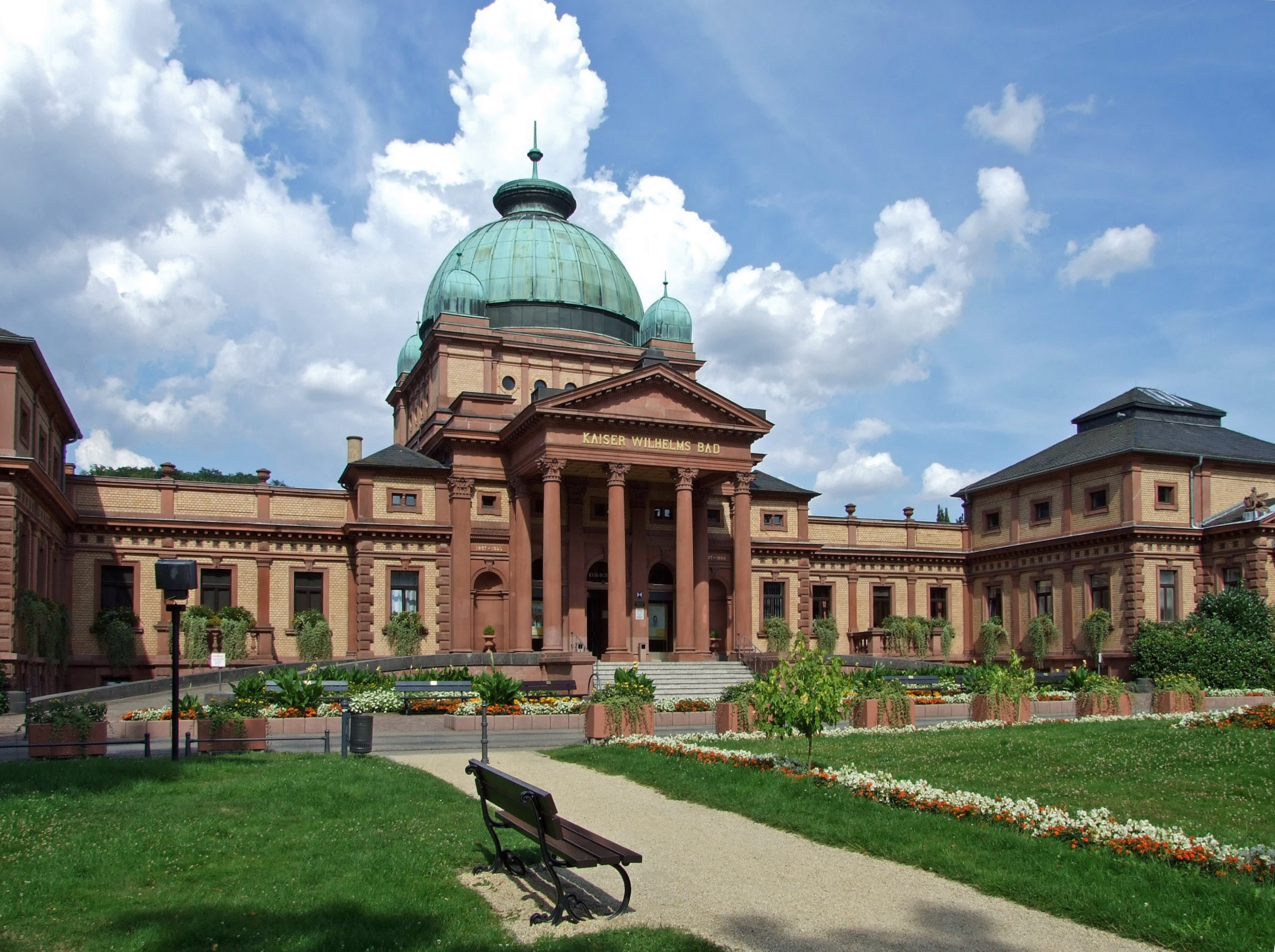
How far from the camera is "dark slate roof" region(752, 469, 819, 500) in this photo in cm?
5456

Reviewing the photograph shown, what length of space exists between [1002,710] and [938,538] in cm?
3414

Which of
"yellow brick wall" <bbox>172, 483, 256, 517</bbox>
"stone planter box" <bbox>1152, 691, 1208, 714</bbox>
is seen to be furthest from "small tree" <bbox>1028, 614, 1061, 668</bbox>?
"yellow brick wall" <bbox>172, 483, 256, 517</bbox>

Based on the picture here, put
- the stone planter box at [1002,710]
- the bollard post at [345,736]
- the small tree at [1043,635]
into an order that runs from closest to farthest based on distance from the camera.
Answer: the bollard post at [345,736]
the stone planter box at [1002,710]
the small tree at [1043,635]

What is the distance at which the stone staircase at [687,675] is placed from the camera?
4003cm

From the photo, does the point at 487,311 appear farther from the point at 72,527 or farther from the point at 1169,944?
the point at 1169,944

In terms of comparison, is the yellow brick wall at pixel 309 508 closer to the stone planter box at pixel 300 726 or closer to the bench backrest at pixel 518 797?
the stone planter box at pixel 300 726

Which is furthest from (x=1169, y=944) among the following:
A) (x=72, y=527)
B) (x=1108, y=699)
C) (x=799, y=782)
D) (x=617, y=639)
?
(x=72, y=527)

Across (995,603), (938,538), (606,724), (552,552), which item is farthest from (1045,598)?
(606,724)

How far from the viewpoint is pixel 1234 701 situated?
1326 inches

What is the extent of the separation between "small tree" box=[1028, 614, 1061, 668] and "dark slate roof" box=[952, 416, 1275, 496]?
286 inches

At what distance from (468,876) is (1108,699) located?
2325cm

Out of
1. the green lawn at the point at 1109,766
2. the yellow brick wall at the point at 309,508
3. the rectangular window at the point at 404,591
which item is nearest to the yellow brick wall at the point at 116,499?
the yellow brick wall at the point at 309,508

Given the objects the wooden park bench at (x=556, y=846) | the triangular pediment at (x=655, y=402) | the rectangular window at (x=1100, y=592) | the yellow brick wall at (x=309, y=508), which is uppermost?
the triangular pediment at (x=655, y=402)

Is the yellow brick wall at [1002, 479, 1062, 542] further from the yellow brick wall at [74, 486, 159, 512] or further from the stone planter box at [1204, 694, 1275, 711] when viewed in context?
the yellow brick wall at [74, 486, 159, 512]
